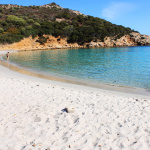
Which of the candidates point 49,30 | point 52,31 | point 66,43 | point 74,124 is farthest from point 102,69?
point 52,31

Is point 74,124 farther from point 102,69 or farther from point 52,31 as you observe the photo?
point 52,31

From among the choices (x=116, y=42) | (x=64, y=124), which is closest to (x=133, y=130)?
(x=64, y=124)

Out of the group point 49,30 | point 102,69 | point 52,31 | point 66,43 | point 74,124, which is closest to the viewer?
point 74,124

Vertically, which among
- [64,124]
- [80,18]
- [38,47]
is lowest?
[64,124]

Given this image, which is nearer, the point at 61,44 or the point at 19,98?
the point at 19,98

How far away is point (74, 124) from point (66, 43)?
63.5m

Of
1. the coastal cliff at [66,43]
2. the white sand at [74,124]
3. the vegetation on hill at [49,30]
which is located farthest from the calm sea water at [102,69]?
the vegetation on hill at [49,30]

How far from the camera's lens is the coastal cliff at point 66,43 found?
54375mm

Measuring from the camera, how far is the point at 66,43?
6581cm

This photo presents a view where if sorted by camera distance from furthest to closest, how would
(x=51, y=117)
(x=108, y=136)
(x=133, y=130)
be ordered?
(x=51, y=117)
(x=133, y=130)
(x=108, y=136)

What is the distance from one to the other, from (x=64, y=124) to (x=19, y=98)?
3191 millimetres

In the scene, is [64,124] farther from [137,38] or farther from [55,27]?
[137,38]

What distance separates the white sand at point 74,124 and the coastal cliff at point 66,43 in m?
49.0

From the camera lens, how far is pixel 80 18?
81688 millimetres
